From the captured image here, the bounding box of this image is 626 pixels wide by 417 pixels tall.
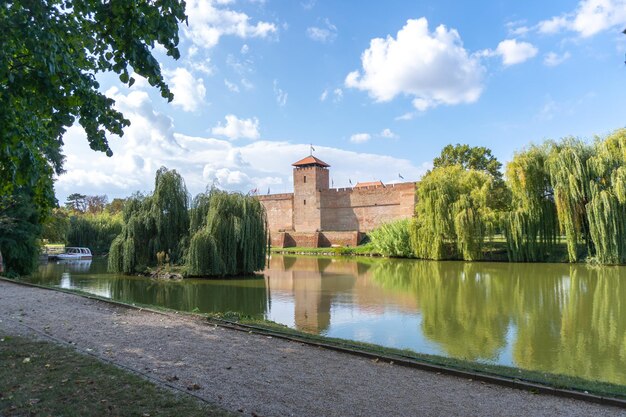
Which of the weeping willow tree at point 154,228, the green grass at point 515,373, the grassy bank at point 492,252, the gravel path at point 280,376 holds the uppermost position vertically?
the weeping willow tree at point 154,228

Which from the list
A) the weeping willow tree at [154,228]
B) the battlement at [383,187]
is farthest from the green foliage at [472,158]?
the weeping willow tree at [154,228]

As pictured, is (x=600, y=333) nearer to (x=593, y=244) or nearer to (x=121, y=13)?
(x=121, y=13)

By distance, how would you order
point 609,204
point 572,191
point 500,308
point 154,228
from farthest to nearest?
point 572,191
point 609,204
point 154,228
point 500,308

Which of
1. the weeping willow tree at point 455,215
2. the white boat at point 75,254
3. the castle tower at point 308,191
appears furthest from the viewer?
the castle tower at point 308,191

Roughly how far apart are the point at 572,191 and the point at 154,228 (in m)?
18.3

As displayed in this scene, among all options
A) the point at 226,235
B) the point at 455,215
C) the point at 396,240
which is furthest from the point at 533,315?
the point at 396,240

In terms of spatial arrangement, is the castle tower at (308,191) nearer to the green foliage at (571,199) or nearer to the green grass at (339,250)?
the green grass at (339,250)

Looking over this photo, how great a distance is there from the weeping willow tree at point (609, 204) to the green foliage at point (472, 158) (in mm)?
16505

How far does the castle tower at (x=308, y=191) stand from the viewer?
45312 millimetres

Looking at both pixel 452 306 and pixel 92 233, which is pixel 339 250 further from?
pixel 452 306

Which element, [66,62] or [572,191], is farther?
[572,191]

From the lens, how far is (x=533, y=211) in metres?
22.7

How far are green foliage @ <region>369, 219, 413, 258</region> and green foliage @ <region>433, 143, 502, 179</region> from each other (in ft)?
35.8

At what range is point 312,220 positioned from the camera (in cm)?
4528
